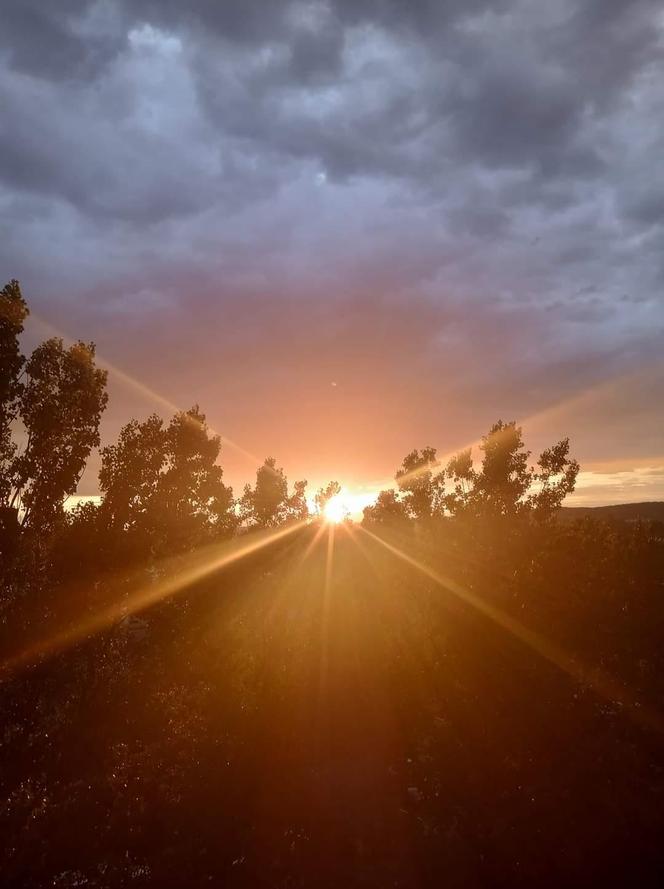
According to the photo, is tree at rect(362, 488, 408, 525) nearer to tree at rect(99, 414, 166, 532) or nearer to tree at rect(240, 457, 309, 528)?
tree at rect(240, 457, 309, 528)

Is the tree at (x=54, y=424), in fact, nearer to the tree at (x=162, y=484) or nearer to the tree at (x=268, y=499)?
the tree at (x=162, y=484)

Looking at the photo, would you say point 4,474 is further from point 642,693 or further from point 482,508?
point 482,508

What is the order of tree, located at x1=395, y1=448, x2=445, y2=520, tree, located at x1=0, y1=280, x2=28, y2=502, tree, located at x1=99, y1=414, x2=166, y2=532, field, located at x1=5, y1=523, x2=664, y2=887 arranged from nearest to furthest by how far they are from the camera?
1. field, located at x1=5, y1=523, x2=664, y2=887
2. tree, located at x1=0, y1=280, x2=28, y2=502
3. tree, located at x1=99, y1=414, x2=166, y2=532
4. tree, located at x1=395, y1=448, x2=445, y2=520

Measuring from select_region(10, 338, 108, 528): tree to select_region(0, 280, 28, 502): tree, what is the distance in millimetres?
492

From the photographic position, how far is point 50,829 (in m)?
11.8

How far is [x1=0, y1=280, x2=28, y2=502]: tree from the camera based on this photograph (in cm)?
2128

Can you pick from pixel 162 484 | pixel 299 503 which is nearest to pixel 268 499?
pixel 299 503

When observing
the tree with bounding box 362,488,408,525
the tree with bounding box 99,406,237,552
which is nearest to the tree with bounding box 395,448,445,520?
the tree with bounding box 362,488,408,525

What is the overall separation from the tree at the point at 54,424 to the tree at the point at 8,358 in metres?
0.49

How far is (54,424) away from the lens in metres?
23.3

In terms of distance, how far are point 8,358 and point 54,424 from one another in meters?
3.39

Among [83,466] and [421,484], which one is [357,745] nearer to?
[83,466]

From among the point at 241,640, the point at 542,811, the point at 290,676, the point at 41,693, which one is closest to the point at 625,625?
the point at 542,811

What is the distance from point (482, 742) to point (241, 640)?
12.1 metres
